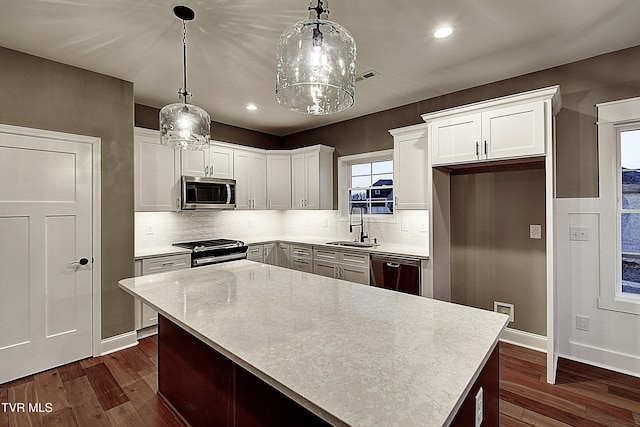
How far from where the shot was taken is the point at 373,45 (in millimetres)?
2547

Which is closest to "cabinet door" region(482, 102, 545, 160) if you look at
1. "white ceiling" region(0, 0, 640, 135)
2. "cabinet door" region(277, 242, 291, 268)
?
"white ceiling" region(0, 0, 640, 135)

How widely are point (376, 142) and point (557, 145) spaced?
6.61ft

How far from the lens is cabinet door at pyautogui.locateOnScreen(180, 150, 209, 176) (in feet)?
13.1

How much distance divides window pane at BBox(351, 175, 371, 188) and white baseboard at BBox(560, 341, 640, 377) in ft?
9.32

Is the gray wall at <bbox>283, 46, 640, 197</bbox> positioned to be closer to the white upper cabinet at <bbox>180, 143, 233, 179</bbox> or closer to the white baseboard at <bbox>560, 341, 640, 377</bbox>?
the white baseboard at <bbox>560, 341, 640, 377</bbox>

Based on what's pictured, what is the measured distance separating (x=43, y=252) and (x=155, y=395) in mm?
1606

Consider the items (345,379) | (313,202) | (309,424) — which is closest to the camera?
(345,379)

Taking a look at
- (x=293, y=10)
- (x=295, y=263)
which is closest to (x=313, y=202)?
(x=295, y=263)

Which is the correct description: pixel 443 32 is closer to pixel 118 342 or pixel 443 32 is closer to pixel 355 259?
pixel 355 259

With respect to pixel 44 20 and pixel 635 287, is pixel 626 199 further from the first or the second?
pixel 44 20

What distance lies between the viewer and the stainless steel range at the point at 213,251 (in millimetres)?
3757

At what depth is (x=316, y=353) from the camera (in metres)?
1.12

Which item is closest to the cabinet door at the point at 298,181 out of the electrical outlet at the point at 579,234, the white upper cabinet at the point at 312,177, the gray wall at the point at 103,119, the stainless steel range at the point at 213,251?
the white upper cabinet at the point at 312,177

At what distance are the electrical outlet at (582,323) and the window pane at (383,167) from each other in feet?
8.24
